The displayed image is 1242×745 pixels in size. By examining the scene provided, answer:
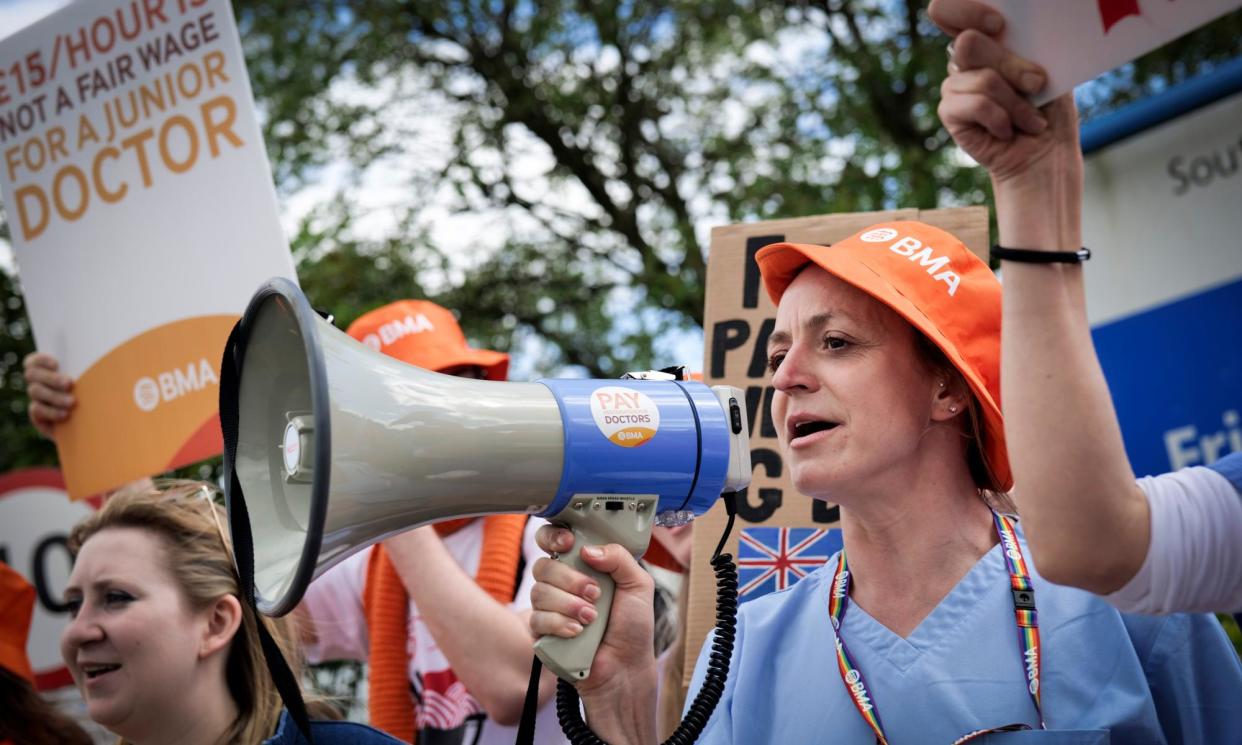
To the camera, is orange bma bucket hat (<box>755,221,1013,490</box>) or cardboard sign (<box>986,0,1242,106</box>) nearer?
cardboard sign (<box>986,0,1242,106</box>)

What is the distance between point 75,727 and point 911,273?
119 inches

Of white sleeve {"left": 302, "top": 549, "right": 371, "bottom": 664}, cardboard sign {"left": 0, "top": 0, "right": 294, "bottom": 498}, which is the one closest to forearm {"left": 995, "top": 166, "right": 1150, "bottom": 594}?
→ cardboard sign {"left": 0, "top": 0, "right": 294, "bottom": 498}

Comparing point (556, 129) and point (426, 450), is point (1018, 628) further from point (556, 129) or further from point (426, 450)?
point (556, 129)

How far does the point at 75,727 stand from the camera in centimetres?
375

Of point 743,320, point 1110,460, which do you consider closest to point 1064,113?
point 1110,460

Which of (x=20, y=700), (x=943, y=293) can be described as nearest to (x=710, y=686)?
(x=943, y=293)

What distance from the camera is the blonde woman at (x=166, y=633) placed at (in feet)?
8.76

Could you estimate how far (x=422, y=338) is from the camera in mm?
3240

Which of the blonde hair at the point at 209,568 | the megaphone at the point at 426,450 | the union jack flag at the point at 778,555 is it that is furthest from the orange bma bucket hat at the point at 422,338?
the megaphone at the point at 426,450

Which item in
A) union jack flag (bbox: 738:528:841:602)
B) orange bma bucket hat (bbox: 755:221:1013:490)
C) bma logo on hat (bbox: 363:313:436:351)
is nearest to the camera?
orange bma bucket hat (bbox: 755:221:1013:490)

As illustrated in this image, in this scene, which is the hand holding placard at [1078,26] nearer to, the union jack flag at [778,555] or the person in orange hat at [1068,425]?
the person in orange hat at [1068,425]

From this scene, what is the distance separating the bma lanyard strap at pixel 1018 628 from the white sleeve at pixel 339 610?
167 cm

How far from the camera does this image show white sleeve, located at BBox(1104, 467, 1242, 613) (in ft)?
4.42

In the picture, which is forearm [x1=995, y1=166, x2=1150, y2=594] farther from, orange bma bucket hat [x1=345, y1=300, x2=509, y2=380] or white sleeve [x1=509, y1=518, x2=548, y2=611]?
orange bma bucket hat [x1=345, y1=300, x2=509, y2=380]
